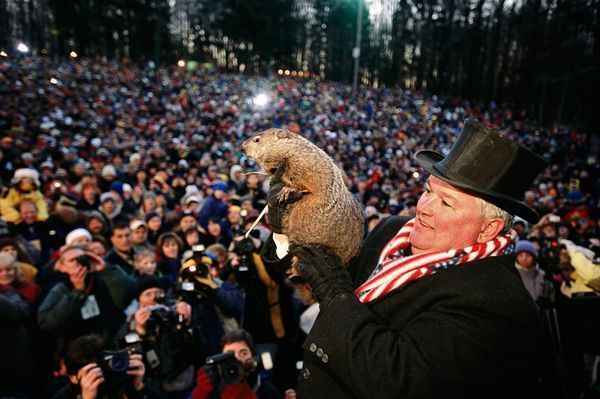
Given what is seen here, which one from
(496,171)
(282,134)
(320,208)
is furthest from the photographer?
(282,134)

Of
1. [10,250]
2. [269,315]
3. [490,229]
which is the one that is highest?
[490,229]

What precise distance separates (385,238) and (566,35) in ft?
87.9

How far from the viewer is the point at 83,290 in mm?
3623

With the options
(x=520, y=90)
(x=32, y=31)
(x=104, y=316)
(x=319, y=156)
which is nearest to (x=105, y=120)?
(x=104, y=316)

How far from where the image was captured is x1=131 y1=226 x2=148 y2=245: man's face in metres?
5.13

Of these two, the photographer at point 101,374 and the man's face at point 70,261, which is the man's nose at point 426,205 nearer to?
the photographer at point 101,374

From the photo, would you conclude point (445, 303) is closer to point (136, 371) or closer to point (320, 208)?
point (320, 208)

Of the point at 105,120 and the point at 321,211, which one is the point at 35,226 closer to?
the point at 321,211

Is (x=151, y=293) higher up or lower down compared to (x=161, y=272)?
higher up

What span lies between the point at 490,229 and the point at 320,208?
2.68 ft

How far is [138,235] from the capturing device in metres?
5.17

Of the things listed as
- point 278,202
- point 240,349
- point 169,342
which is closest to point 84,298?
point 169,342

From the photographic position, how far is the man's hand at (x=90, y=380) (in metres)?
2.38

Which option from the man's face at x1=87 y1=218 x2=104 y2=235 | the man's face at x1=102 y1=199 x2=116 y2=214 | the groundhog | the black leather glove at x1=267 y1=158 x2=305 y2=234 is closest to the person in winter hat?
the groundhog
